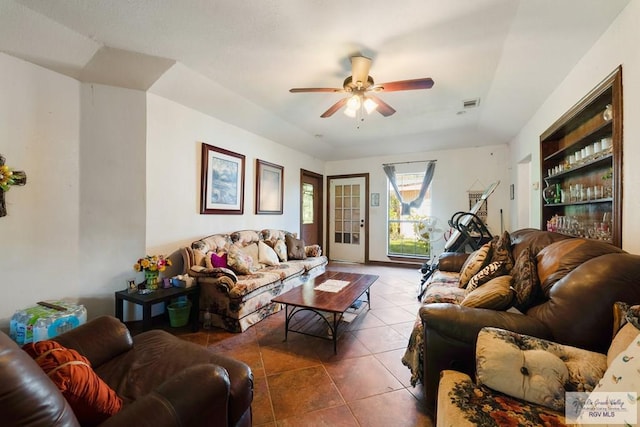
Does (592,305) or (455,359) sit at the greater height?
(592,305)

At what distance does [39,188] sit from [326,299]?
2.70m

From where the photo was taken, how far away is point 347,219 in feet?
20.6

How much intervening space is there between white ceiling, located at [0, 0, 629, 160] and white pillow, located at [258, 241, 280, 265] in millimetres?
1920

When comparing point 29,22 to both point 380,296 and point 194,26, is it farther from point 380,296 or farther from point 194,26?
point 380,296

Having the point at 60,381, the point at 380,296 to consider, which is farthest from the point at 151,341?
the point at 380,296

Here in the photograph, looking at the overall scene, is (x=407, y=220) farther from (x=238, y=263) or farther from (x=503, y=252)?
(x=238, y=263)

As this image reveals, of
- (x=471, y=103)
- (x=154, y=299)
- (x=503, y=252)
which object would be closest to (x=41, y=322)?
(x=154, y=299)

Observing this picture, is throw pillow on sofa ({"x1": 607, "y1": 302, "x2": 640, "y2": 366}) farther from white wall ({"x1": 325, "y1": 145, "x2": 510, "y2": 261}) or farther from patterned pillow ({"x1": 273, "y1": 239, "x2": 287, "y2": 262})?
white wall ({"x1": 325, "y1": 145, "x2": 510, "y2": 261})

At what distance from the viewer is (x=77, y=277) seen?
99.3 inches

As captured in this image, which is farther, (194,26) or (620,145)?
(194,26)

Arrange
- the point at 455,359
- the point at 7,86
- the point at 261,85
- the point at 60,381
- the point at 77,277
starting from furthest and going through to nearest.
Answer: the point at 261,85 < the point at 77,277 < the point at 7,86 < the point at 455,359 < the point at 60,381

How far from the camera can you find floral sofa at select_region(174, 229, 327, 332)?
264 centimetres

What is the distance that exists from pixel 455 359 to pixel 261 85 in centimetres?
298

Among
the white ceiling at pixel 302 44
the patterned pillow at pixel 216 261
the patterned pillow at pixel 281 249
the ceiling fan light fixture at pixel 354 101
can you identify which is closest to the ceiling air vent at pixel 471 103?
the white ceiling at pixel 302 44
